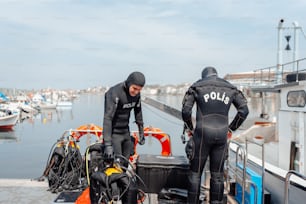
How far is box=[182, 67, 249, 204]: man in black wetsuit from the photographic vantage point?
3.88 metres

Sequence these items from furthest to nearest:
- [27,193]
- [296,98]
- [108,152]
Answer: [296,98]
[27,193]
[108,152]

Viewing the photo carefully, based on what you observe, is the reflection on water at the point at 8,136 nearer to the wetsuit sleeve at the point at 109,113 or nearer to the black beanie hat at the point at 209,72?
the wetsuit sleeve at the point at 109,113

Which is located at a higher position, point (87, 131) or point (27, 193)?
point (87, 131)

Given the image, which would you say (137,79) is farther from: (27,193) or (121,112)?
(27,193)

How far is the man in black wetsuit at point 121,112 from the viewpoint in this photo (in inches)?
159

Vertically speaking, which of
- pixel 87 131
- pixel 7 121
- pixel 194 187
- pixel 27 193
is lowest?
pixel 7 121

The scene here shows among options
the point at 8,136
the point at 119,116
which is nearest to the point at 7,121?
the point at 8,136

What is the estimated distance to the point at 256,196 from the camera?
4.41m

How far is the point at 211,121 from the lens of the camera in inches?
153

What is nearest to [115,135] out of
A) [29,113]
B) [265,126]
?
[265,126]

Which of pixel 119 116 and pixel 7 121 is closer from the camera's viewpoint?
pixel 119 116

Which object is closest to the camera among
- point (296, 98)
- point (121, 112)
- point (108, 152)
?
point (108, 152)

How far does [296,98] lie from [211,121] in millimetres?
2787

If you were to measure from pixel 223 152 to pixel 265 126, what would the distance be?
5.44 meters
